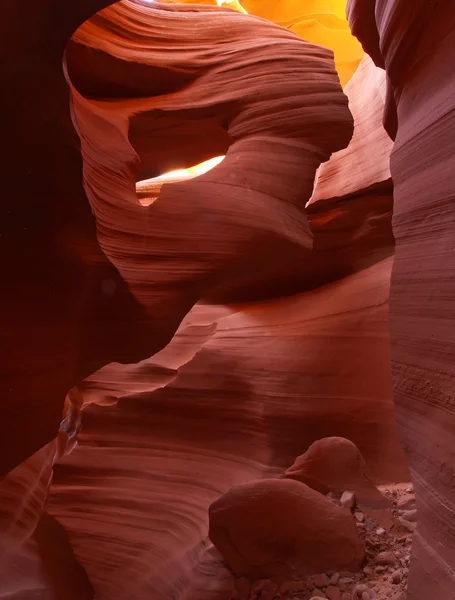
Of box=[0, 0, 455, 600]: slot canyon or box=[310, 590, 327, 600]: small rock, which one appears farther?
box=[310, 590, 327, 600]: small rock

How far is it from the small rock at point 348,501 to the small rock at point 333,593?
38 centimetres

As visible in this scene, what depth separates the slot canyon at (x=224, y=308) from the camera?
173cm

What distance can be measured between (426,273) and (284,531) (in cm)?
127

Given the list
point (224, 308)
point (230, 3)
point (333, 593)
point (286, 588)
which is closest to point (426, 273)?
point (333, 593)

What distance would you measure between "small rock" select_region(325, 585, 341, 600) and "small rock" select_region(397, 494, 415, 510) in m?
0.59

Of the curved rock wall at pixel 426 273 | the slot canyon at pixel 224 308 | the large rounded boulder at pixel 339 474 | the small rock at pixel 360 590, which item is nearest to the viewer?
the curved rock wall at pixel 426 273

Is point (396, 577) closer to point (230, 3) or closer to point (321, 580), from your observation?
point (321, 580)

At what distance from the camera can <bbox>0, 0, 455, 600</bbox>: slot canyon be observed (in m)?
1.73

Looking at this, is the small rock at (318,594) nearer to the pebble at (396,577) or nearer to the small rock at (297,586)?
the small rock at (297,586)

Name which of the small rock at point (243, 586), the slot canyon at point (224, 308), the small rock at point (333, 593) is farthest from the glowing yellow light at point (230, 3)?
the small rock at point (333, 593)

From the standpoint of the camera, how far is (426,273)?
1.58 meters

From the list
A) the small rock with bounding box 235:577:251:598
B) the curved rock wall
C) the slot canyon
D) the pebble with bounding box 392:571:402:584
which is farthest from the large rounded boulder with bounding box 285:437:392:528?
the curved rock wall

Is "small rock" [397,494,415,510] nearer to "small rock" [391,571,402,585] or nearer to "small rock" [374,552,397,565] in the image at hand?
"small rock" [374,552,397,565]

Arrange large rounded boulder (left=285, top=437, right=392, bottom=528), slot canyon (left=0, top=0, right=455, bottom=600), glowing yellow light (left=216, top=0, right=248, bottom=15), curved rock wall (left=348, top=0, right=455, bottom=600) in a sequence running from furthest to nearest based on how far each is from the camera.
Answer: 1. glowing yellow light (left=216, top=0, right=248, bottom=15)
2. large rounded boulder (left=285, top=437, right=392, bottom=528)
3. slot canyon (left=0, top=0, right=455, bottom=600)
4. curved rock wall (left=348, top=0, right=455, bottom=600)
